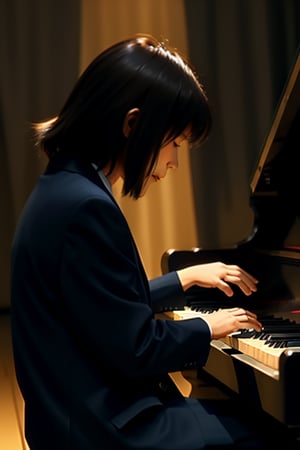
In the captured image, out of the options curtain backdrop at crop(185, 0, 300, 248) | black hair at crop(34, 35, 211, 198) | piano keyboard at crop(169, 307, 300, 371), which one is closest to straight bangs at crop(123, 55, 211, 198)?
black hair at crop(34, 35, 211, 198)

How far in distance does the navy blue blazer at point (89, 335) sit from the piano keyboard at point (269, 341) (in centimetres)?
21

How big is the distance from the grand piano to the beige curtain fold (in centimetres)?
191

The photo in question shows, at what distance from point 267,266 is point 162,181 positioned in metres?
2.12

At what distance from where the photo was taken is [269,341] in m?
1.44

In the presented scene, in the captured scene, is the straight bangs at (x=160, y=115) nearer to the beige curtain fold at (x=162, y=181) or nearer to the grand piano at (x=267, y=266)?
the grand piano at (x=267, y=266)

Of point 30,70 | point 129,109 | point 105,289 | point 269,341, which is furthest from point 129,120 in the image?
point 30,70

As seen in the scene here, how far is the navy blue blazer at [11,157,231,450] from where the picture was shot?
3.63 feet

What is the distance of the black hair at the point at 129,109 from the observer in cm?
118

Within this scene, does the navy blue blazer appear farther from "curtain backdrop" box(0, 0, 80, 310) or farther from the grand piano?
"curtain backdrop" box(0, 0, 80, 310)

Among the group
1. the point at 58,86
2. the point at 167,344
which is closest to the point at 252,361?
the point at 167,344

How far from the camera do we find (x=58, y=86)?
3.85m

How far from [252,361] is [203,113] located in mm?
494

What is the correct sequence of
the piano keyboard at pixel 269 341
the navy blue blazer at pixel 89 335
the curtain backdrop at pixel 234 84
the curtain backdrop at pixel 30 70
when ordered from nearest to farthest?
the navy blue blazer at pixel 89 335 < the piano keyboard at pixel 269 341 < the curtain backdrop at pixel 30 70 < the curtain backdrop at pixel 234 84

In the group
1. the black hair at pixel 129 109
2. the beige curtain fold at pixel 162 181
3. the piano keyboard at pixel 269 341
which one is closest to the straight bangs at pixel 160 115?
the black hair at pixel 129 109
